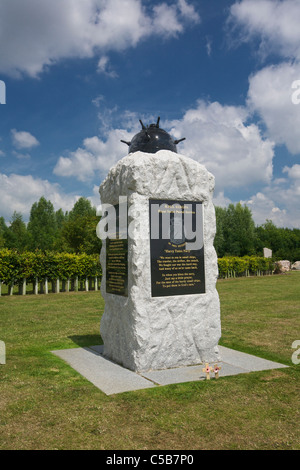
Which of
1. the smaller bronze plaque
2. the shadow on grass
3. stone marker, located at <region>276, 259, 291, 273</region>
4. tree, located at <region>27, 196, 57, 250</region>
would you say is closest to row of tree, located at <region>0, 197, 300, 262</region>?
tree, located at <region>27, 196, 57, 250</region>

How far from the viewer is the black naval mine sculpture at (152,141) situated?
7.15 metres

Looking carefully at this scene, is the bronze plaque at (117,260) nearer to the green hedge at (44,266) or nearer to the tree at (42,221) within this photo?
the green hedge at (44,266)

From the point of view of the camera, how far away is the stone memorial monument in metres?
6.15

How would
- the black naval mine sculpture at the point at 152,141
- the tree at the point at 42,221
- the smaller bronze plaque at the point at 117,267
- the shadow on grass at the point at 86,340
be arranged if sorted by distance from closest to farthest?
1. the smaller bronze plaque at the point at 117,267
2. the black naval mine sculpture at the point at 152,141
3. the shadow on grass at the point at 86,340
4. the tree at the point at 42,221

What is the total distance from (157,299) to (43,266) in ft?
45.2

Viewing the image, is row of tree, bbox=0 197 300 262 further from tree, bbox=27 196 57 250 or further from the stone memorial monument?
the stone memorial monument

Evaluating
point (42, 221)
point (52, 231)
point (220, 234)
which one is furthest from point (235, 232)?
point (42, 221)

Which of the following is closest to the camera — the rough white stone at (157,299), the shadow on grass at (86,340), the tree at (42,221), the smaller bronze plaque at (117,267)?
the rough white stone at (157,299)

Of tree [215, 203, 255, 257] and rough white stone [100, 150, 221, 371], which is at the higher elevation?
tree [215, 203, 255, 257]

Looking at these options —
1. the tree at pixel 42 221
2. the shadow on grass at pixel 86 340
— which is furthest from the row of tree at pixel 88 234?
the shadow on grass at pixel 86 340

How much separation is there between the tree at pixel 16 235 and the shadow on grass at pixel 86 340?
109 feet

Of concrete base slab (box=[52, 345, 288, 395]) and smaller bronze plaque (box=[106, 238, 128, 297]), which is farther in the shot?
smaller bronze plaque (box=[106, 238, 128, 297])

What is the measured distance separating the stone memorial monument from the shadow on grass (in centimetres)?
141
